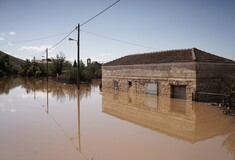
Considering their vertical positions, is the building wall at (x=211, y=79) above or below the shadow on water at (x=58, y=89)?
above

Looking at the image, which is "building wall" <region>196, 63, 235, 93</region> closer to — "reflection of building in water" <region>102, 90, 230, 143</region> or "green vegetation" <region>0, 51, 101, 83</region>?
"reflection of building in water" <region>102, 90, 230, 143</region>

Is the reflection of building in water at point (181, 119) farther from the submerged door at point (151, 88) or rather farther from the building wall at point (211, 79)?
the submerged door at point (151, 88)

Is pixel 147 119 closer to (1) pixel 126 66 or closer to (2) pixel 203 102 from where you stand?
(2) pixel 203 102

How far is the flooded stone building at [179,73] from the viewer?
19.0 meters

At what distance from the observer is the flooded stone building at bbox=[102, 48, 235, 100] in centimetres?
1895

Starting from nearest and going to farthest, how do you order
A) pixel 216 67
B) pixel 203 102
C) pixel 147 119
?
1. pixel 147 119
2. pixel 203 102
3. pixel 216 67

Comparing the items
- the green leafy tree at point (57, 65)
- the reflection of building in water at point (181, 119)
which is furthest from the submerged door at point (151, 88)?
the green leafy tree at point (57, 65)

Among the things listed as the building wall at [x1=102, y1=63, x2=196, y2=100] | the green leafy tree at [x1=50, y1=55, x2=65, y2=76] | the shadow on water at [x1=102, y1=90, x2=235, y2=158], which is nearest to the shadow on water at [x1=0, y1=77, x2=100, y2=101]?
the building wall at [x1=102, y1=63, x2=196, y2=100]

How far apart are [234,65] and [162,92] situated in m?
7.20

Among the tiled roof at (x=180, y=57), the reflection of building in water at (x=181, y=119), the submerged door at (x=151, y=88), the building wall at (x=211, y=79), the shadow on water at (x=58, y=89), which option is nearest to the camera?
the reflection of building in water at (x=181, y=119)

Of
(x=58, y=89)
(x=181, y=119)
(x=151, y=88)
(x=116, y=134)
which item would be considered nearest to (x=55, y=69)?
(x=58, y=89)

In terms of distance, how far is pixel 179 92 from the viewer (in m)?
20.5

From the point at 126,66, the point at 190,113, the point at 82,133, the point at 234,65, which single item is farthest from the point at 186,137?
the point at 126,66

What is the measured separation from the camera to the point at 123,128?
35.5ft
